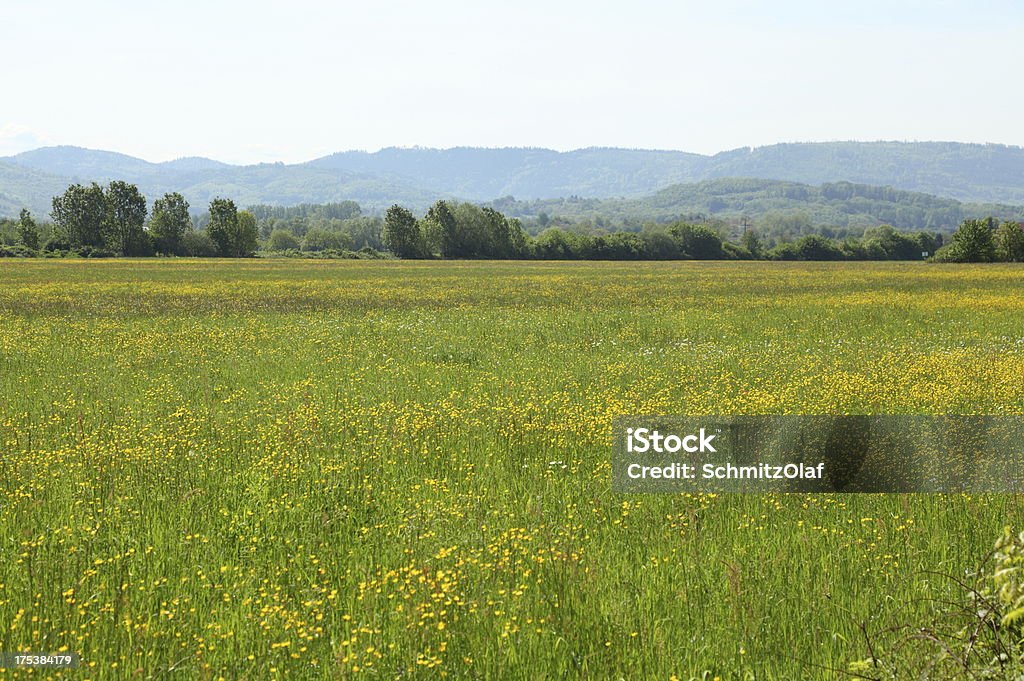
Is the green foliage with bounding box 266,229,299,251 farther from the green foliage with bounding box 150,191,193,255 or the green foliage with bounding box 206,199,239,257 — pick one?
the green foliage with bounding box 150,191,193,255

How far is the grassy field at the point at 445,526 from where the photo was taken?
5.14 metres

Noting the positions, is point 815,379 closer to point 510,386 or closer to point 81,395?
point 510,386

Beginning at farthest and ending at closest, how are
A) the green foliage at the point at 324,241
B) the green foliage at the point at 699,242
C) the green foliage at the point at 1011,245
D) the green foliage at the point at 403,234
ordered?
the green foliage at the point at 324,241
the green foliage at the point at 699,242
the green foliage at the point at 403,234
the green foliage at the point at 1011,245

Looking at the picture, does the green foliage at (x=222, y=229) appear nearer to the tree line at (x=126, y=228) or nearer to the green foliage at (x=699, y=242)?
the tree line at (x=126, y=228)

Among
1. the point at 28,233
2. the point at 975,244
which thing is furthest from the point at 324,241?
the point at 975,244

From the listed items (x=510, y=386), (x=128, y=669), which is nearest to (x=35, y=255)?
(x=510, y=386)

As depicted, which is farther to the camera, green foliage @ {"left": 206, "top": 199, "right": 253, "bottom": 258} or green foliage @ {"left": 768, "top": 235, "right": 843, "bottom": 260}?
green foliage @ {"left": 768, "top": 235, "right": 843, "bottom": 260}

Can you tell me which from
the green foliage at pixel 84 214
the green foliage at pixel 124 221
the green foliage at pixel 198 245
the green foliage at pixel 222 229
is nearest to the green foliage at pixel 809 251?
the green foliage at pixel 222 229

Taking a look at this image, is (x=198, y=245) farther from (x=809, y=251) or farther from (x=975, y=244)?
(x=975, y=244)

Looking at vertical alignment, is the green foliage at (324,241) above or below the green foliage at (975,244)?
above

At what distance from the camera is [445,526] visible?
23.6ft

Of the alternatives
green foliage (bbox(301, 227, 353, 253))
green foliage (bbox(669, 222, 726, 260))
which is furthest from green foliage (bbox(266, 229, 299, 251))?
green foliage (bbox(669, 222, 726, 260))

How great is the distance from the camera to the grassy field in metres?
5.14

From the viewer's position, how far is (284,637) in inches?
207
